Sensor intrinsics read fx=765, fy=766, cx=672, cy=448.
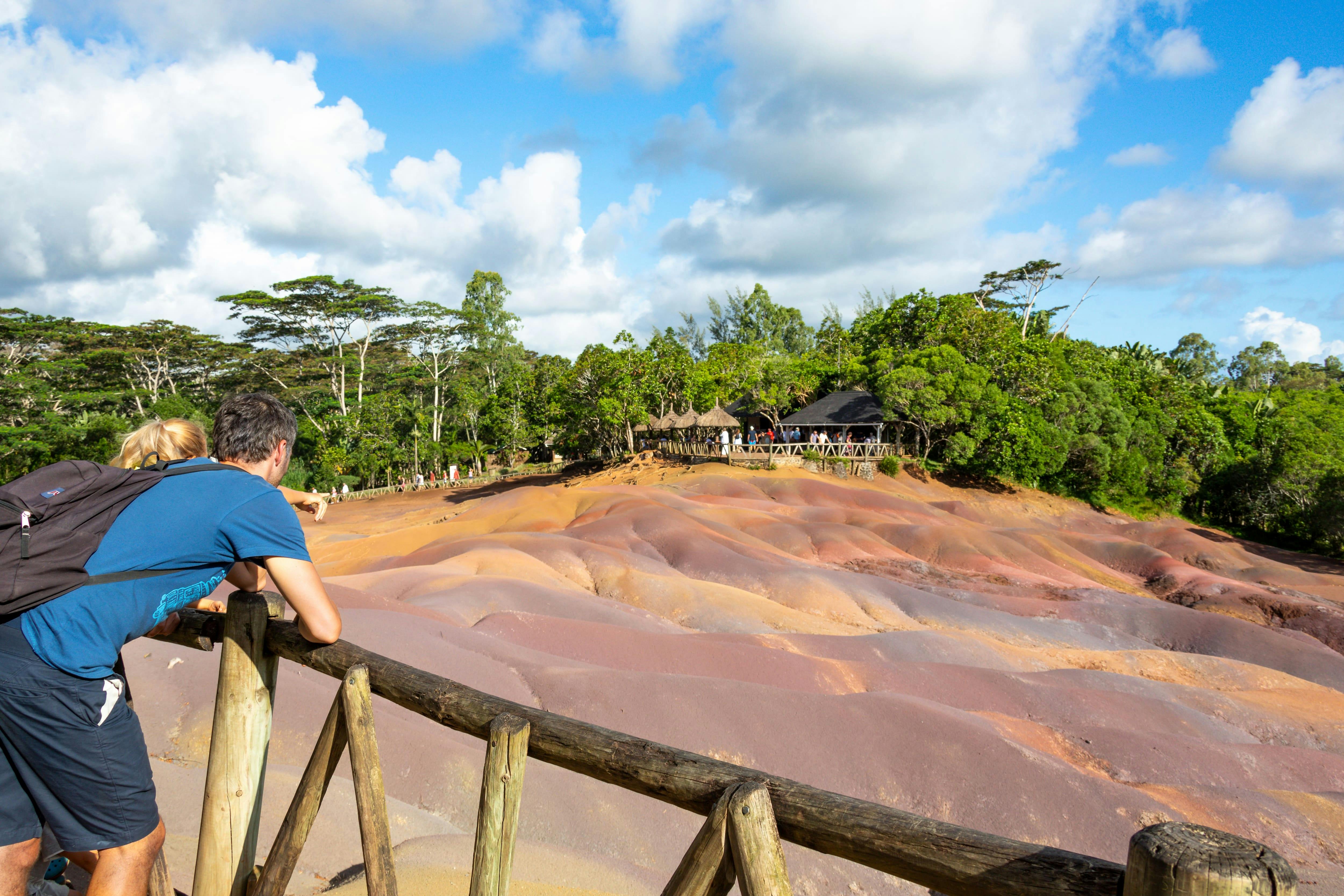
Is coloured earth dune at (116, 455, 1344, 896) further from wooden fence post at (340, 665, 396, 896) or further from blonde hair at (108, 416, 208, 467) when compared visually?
blonde hair at (108, 416, 208, 467)

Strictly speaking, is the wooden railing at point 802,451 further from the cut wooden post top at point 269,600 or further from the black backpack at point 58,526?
the black backpack at point 58,526

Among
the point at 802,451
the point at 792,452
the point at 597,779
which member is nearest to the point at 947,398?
the point at 802,451

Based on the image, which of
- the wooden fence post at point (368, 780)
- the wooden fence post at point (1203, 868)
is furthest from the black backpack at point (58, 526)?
the wooden fence post at point (1203, 868)

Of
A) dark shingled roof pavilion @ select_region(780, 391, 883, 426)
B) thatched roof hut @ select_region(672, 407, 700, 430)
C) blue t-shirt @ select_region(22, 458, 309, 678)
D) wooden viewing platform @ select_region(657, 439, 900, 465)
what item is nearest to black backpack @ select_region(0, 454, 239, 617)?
blue t-shirt @ select_region(22, 458, 309, 678)

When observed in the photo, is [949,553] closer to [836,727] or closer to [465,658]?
[836,727]

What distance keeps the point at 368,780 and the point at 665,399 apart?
40375 millimetres

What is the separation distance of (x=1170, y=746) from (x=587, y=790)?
968 cm

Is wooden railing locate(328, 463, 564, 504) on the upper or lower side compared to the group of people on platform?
lower

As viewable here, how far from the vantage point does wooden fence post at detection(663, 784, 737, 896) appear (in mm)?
1889

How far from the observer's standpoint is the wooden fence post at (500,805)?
2289mm

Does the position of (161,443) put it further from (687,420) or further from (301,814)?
(687,420)

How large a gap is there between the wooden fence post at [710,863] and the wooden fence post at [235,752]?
1.75 metres

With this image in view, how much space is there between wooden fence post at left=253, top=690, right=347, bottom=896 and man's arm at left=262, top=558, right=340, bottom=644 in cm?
32

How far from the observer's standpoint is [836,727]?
10.0 meters
